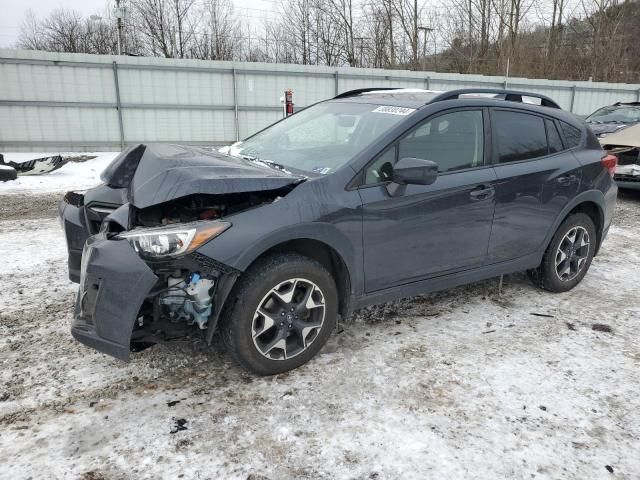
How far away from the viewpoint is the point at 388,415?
105 inches

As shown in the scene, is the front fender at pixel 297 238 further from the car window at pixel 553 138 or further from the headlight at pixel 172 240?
the car window at pixel 553 138

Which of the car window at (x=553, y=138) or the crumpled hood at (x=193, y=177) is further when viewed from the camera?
the car window at (x=553, y=138)

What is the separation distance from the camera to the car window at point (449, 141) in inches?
133

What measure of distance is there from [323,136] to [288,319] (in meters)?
1.48

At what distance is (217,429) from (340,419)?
0.64m

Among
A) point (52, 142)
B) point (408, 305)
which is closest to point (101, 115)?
point (52, 142)

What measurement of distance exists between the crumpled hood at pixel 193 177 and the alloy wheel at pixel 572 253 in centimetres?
268

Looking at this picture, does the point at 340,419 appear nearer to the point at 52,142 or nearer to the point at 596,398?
the point at 596,398

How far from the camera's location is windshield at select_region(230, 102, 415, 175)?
3338mm

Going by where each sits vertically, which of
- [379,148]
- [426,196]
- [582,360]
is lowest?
[582,360]

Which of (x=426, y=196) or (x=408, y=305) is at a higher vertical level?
(x=426, y=196)

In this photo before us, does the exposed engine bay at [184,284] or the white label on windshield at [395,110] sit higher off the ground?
the white label on windshield at [395,110]

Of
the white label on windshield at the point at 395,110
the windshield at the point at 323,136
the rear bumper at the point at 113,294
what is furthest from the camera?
the white label on windshield at the point at 395,110

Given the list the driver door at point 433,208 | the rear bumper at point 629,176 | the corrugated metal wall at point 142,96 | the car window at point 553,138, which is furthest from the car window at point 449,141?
the corrugated metal wall at point 142,96
